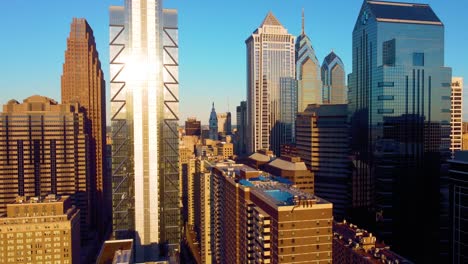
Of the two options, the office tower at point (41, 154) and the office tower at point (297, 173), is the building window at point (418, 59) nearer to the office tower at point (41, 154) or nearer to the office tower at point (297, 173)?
the office tower at point (297, 173)

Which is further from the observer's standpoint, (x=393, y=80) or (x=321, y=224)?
(x=393, y=80)

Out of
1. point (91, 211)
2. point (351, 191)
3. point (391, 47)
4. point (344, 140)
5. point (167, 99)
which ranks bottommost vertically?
point (91, 211)

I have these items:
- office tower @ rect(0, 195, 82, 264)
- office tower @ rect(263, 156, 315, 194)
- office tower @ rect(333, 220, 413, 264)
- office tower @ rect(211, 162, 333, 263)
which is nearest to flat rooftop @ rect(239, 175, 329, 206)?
office tower @ rect(211, 162, 333, 263)

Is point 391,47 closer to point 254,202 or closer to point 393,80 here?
point 393,80

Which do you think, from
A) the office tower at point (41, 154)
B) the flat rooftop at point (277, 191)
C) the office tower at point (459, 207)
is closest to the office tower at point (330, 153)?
the office tower at point (459, 207)

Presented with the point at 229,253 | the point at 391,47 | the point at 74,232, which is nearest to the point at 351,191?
the point at 391,47

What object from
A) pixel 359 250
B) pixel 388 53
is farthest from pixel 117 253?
pixel 388 53
